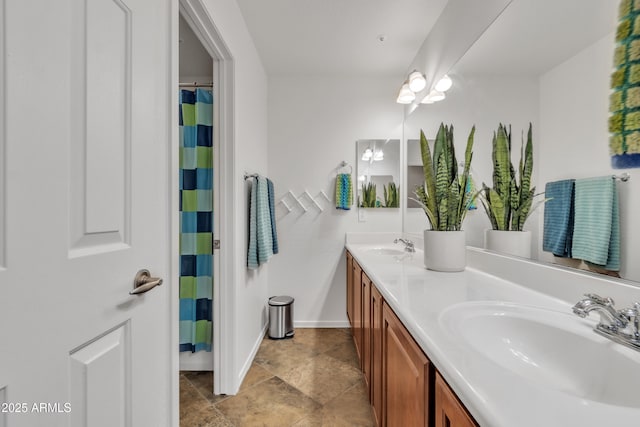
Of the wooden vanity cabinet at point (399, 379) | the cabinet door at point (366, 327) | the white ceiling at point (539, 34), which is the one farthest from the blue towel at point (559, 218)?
the cabinet door at point (366, 327)

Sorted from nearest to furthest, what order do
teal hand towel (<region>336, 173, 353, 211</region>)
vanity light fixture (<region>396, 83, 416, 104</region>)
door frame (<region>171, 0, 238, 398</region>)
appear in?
door frame (<region>171, 0, 238, 398</region>) < vanity light fixture (<region>396, 83, 416, 104</region>) < teal hand towel (<region>336, 173, 353, 211</region>)

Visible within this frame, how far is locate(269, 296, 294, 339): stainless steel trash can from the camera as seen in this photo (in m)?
2.39

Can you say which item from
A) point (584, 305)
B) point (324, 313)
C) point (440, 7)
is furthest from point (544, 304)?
point (324, 313)

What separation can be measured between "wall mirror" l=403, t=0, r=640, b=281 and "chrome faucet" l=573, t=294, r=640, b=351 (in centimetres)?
19

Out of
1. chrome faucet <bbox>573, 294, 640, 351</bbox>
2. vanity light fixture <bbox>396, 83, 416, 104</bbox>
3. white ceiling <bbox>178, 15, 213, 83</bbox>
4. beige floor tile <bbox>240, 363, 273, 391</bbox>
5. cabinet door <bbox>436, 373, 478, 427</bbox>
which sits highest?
white ceiling <bbox>178, 15, 213, 83</bbox>

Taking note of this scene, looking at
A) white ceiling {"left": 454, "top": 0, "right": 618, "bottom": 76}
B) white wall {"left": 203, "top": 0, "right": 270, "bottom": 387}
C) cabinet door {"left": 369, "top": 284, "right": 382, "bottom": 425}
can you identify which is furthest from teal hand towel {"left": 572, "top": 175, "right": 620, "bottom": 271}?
white wall {"left": 203, "top": 0, "right": 270, "bottom": 387}

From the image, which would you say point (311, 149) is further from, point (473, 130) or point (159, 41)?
point (159, 41)

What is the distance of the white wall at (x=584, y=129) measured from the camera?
2.33 ft

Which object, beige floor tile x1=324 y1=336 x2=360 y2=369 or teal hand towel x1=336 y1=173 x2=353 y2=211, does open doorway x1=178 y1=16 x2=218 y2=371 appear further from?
teal hand towel x1=336 y1=173 x2=353 y2=211

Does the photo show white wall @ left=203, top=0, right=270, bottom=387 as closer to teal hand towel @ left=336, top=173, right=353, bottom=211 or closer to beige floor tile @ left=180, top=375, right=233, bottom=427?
beige floor tile @ left=180, top=375, right=233, bottom=427

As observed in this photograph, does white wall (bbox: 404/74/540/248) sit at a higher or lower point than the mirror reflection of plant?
higher

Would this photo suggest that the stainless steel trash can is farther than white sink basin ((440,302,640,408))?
Yes

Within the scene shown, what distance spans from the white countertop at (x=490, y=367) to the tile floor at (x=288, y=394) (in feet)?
3.16

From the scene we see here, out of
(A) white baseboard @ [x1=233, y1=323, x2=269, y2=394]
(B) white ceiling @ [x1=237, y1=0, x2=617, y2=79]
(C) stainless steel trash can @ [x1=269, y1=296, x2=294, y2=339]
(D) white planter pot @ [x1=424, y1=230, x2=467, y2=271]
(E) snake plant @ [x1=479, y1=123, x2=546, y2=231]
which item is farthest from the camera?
(C) stainless steel trash can @ [x1=269, y1=296, x2=294, y2=339]
